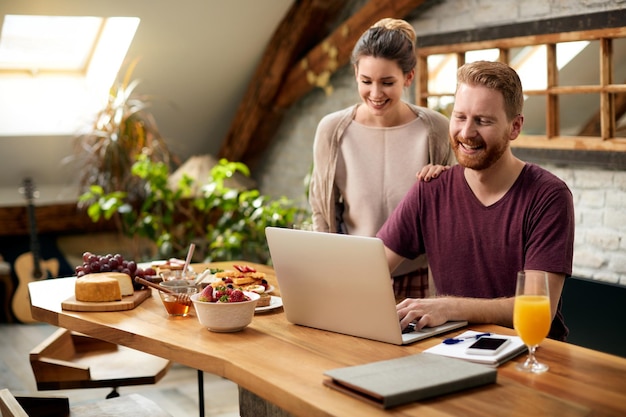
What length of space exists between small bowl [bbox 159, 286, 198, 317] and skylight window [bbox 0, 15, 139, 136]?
3.19m

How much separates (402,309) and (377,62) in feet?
3.07

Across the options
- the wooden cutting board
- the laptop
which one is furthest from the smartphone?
the wooden cutting board

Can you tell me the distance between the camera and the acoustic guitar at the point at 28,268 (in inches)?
219

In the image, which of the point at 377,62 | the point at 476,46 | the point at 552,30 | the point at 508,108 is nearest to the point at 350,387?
the point at 508,108

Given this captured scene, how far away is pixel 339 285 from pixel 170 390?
2.50 metres

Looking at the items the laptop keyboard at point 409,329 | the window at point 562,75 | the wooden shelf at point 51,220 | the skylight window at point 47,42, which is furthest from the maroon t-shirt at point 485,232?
the wooden shelf at point 51,220

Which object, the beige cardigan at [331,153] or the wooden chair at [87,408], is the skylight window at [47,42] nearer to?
the beige cardigan at [331,153]

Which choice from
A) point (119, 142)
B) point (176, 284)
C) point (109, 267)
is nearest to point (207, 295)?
point (176, 284)

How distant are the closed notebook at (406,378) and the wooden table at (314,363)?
0.05 feet

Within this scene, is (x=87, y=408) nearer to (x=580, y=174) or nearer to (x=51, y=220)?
(x=580, y=174)

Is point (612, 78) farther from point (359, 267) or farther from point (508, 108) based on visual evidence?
point (359, 267)

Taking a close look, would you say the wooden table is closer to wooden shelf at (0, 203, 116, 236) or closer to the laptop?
the laptop

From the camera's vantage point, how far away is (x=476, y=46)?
4.40 metres

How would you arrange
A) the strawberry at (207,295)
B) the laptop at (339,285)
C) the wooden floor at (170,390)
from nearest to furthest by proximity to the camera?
the laptop at (339,285) → the strawberry at (207,295) → the wooden floor at (170,390)
